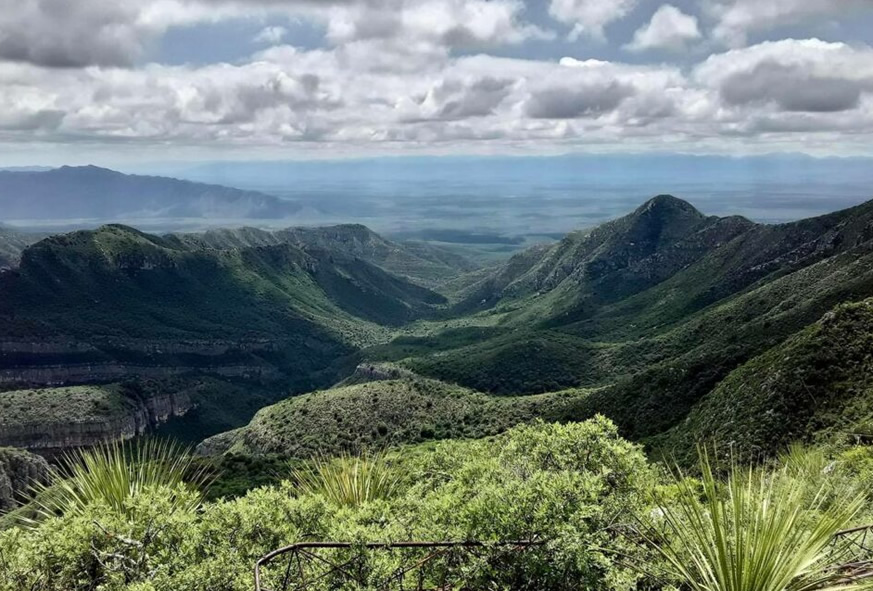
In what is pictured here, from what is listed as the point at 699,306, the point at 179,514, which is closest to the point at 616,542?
the point at 179,514

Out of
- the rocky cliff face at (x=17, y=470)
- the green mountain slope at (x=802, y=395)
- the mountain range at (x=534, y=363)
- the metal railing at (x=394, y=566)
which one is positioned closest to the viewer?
the metal railing at (x=394, y=566)

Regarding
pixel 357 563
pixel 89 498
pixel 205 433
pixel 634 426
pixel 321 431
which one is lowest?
pixel 205 433

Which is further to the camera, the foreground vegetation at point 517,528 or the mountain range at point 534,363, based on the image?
the mountain range at point 534,363

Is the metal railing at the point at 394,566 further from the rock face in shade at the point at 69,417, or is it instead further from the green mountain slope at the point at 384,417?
the rock face in shade at the point at 69,417

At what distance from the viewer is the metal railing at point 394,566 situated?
8656 mm

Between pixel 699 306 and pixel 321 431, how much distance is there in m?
81.6

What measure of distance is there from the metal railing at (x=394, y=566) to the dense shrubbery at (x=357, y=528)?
0.82 ft

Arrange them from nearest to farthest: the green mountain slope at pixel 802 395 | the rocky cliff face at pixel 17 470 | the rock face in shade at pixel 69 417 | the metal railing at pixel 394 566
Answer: the metal railing at pixel 394 566 → the green mountain slope at pixel 802 395 → the rocky cliff face at pixel 17 470 → the rock face in shade at pixel 69 417

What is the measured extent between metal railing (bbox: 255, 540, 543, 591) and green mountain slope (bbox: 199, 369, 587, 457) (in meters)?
63.3

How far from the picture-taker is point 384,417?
86312 mm

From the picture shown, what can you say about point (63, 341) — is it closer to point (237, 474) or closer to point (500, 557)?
point (237, 474)

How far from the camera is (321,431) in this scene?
83938mm

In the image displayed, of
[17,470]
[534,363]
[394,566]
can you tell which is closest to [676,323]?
[534,363]

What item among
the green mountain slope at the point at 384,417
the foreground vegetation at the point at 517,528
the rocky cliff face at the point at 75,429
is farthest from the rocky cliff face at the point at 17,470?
the foreground vegetation at the point at 517,528
